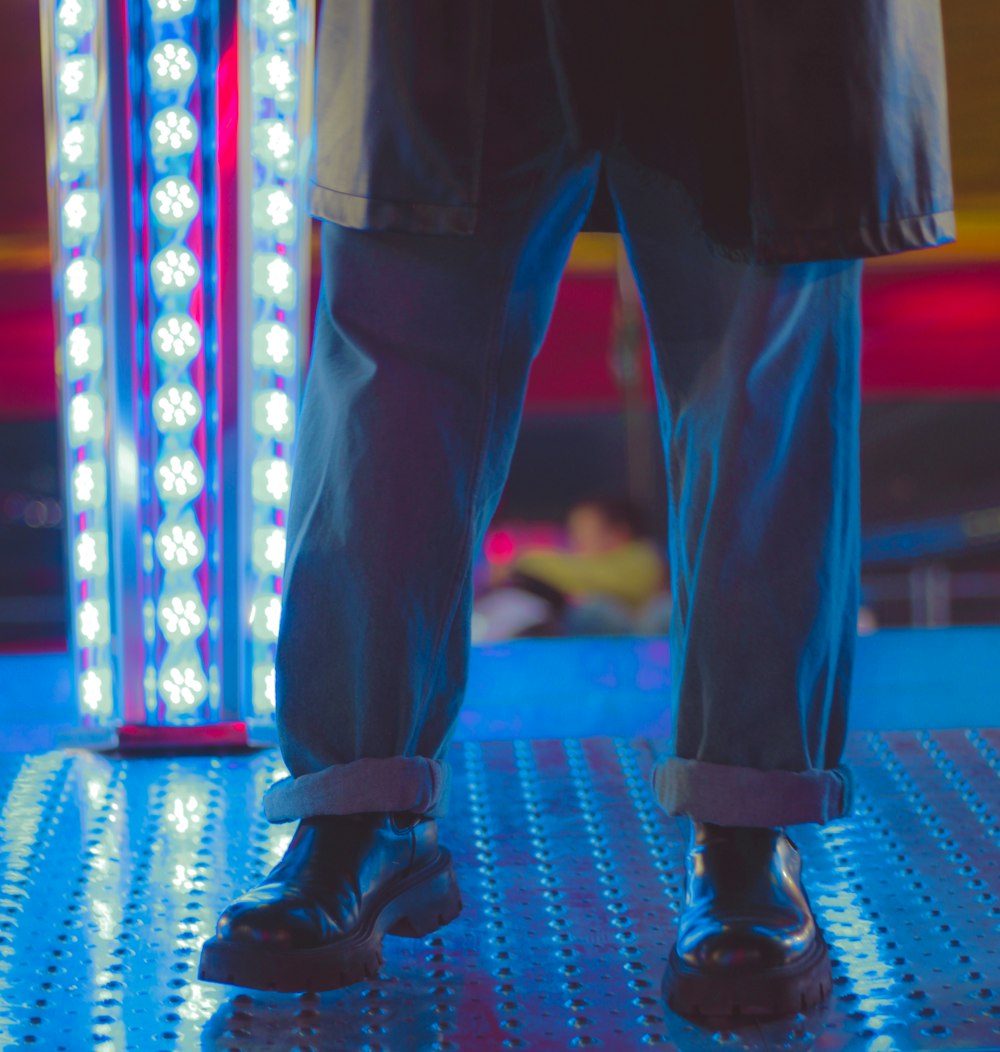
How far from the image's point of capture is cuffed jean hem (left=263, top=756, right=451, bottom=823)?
2.62ft

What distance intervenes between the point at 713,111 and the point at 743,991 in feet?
1.85

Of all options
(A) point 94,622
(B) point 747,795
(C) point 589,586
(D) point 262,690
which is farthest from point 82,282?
(C) point 589,586

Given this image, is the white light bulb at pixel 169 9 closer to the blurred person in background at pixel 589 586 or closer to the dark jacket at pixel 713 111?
the dark jacket at pixel 713 111

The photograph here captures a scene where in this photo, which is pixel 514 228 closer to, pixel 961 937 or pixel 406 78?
pixel 406 78

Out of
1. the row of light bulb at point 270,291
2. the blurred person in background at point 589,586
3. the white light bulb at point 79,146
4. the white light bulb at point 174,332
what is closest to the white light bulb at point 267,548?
the row of light bulb at point 270,291

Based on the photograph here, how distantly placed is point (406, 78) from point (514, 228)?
0.40 feet

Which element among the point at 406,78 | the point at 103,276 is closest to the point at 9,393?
the point at 103,276

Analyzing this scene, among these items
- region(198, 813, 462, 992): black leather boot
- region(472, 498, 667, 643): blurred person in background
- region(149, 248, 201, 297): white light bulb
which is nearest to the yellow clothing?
region(472, 498, 667, 643): blurred person in background

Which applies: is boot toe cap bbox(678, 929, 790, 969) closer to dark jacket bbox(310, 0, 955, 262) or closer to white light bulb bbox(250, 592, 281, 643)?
dark jacket bbox(310, 0, 955, 262)

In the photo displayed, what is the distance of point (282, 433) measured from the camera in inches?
50.3

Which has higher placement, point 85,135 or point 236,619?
point 85,135

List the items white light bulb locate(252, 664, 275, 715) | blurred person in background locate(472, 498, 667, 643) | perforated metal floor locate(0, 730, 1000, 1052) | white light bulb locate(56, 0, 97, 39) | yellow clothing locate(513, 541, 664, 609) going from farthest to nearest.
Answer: yellow clothing locate(513, 541, 664, 609) < blurred person in background locate(472, 498, 667, 643) < white light bulb locate(252, 664, 275, 715) < white light bulb locate(56, 0, 97, 39) < perforated metal floor locate(0, 730, 1000, 1052)

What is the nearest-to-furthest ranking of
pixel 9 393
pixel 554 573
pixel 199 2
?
1. pixel 199 2
2. pixel 554 573
3. pixel 9 393

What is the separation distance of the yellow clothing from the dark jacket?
400cm
